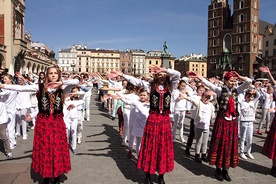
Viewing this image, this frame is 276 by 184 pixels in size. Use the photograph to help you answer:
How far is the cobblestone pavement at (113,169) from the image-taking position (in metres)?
5.29

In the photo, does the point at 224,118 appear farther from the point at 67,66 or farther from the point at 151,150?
the point at 67,66

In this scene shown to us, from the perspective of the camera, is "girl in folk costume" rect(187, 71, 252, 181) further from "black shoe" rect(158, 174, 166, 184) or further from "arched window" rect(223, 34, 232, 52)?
"arched window" rect(223, 34, 232, 52)

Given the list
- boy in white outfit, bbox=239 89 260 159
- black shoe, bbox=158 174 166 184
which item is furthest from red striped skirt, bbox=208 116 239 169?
boy in white outfit, bbox=239 89 260 159

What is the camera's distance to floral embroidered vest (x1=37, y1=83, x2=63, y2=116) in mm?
4520

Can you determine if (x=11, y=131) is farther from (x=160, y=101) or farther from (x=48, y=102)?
(x=160, y=101)

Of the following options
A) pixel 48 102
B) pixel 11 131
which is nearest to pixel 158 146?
pixel 48 102

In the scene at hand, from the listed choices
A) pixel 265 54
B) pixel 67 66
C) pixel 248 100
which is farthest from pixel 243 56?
pixel 67 66

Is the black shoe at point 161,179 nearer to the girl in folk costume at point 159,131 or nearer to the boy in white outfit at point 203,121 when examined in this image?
the girl in folk costume at point 159,131

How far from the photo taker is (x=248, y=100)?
7480 millimetres

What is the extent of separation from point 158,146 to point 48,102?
7.46 ft

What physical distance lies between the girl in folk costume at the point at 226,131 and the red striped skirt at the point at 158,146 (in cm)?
114

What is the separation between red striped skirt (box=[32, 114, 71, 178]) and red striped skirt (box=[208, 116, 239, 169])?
323cm

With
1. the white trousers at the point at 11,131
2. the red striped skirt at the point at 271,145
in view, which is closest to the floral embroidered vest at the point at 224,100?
the red striped skirt at the point at 271,145

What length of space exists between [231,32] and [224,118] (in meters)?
76.4
